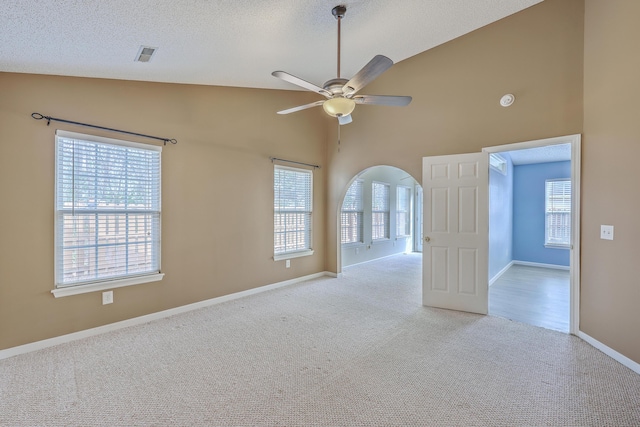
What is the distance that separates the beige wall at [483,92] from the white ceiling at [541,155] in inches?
86.1

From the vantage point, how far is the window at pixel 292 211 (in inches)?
196

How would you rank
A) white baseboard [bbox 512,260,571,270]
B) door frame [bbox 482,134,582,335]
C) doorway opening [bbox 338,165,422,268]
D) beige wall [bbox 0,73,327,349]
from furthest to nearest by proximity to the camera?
doorway opening [bbox 338,165,422,268]
white baseboard [bbox 512,260,571,270]
door frame [bbox 482,134,582,335]
beige wall [bbox 0,73,327,349]

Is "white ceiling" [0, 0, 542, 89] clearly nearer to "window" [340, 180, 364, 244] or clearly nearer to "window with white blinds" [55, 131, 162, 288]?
"window with white blinds" [55, 131, 162, 288]

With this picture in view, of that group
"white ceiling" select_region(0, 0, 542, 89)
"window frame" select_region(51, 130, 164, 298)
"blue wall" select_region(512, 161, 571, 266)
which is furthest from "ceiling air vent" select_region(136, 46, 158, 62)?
"blue wall" select_region(512, 161, 571, 266)

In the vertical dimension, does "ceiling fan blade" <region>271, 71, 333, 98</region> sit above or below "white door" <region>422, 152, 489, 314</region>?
above

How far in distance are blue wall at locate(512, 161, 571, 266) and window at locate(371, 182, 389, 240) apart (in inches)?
121

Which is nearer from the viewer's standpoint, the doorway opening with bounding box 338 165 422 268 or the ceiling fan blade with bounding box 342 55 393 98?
the ceiling fan blade with bounding box 342 55 393 98

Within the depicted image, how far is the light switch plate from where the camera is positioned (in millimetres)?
→ 2744

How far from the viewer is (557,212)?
21.9ft

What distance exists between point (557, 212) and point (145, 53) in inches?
322

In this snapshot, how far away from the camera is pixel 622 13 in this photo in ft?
8.46

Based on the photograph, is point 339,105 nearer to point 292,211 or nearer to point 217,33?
point 217,33

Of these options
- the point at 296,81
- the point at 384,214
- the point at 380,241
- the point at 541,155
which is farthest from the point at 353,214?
the point at 296,81

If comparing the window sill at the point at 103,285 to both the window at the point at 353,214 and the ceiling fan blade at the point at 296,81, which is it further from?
the window at the point at 353,214
